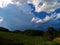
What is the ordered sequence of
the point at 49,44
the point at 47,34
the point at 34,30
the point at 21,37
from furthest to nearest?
the point at 34,30
the point at 47,34
the point at 21,37
the point at 49,44

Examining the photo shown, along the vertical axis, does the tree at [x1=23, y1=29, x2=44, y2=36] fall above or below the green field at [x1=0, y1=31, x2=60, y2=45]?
above

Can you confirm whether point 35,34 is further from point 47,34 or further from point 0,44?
point 0,44

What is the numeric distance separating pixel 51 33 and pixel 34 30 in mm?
7272

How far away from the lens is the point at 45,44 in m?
49.6

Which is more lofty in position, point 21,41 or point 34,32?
point 34,32

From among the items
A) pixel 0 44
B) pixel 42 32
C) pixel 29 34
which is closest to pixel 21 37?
pixel 29 34

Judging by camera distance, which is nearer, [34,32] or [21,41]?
[21,41]

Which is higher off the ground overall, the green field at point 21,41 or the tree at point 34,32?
the tree at point 34,32

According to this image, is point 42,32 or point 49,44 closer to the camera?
point 49,44

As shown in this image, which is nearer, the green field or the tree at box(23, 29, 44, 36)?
the green field

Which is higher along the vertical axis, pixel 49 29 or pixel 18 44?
pixel 49 29

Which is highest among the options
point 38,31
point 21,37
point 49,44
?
point 38,31

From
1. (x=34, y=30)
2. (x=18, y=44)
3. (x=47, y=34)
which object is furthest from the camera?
(x=34, y=30)

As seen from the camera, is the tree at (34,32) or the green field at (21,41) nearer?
the green field at (21,41)
